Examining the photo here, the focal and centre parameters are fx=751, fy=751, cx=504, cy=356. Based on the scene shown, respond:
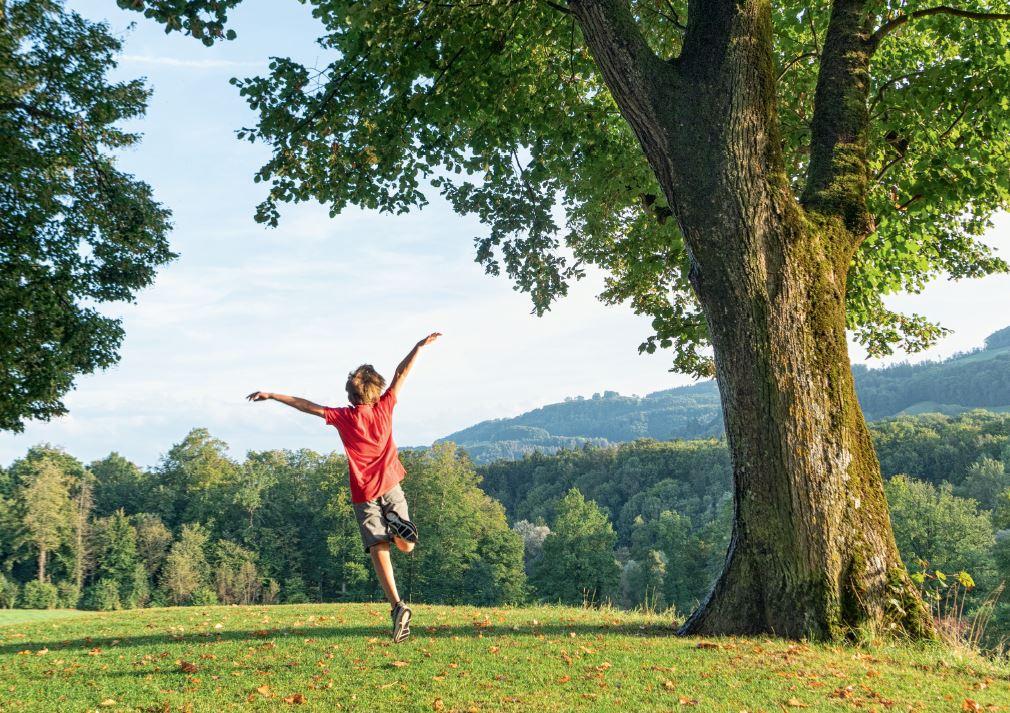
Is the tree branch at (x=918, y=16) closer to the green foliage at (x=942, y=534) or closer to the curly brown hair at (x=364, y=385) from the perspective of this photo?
the curly brown hair at (x=364, y=385)

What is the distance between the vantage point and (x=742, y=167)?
7695 mm

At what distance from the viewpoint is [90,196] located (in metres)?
15.8

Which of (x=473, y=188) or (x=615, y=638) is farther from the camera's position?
(x=473, y=188)

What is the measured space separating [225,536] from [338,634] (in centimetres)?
5937

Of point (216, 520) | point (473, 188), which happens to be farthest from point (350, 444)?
point (216, 520)

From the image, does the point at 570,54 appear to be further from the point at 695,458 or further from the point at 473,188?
the point at 695,458

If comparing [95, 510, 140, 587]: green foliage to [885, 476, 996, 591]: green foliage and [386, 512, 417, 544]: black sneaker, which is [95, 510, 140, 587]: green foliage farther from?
[386, 512, 417, 544]: black sneaker

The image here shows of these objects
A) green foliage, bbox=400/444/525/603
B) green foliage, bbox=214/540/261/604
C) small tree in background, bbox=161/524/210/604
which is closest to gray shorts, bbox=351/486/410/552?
green foliage, bbox=400/444/525/603

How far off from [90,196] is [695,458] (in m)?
117

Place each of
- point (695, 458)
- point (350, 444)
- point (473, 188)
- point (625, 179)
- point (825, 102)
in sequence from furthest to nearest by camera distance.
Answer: point (695, 458)
point (473, 188)
point (625, 179)
point (825, 102)
point (350, 444)

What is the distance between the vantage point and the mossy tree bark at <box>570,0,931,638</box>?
7.25 meters

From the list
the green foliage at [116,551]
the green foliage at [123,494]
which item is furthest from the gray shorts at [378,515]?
the green foliage at [123,494]

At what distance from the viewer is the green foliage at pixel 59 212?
14.3 m

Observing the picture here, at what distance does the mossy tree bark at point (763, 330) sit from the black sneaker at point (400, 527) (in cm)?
325
